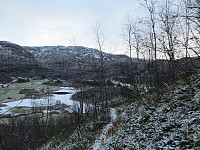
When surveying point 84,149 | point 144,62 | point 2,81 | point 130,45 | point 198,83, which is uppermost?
point 130,45

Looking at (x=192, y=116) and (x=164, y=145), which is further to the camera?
(x=192, y=116)

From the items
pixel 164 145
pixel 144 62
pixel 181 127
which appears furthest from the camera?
pixel 144 62

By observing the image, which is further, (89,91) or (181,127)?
(89,91)

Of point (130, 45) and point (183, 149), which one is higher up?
point (130, 45)

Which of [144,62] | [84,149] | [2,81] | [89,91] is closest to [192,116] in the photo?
[2,81]

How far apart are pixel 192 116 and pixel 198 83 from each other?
3.58 m

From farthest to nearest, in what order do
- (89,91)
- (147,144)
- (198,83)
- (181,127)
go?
(89,91), (198,83), (147,144), (181,127)

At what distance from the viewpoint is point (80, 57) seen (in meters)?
16.9

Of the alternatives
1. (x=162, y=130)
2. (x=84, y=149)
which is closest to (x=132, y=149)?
(x=162, y=130)

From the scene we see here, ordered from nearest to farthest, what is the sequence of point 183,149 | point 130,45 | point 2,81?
1. point 2,81
2. point 183,149
3. point 130,45

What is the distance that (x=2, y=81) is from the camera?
126 inches

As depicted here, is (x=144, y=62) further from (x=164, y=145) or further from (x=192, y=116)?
(x=164, y=145)

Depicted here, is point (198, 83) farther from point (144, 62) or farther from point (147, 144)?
point (144, 62)

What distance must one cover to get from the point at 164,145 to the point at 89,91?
1531 inches
